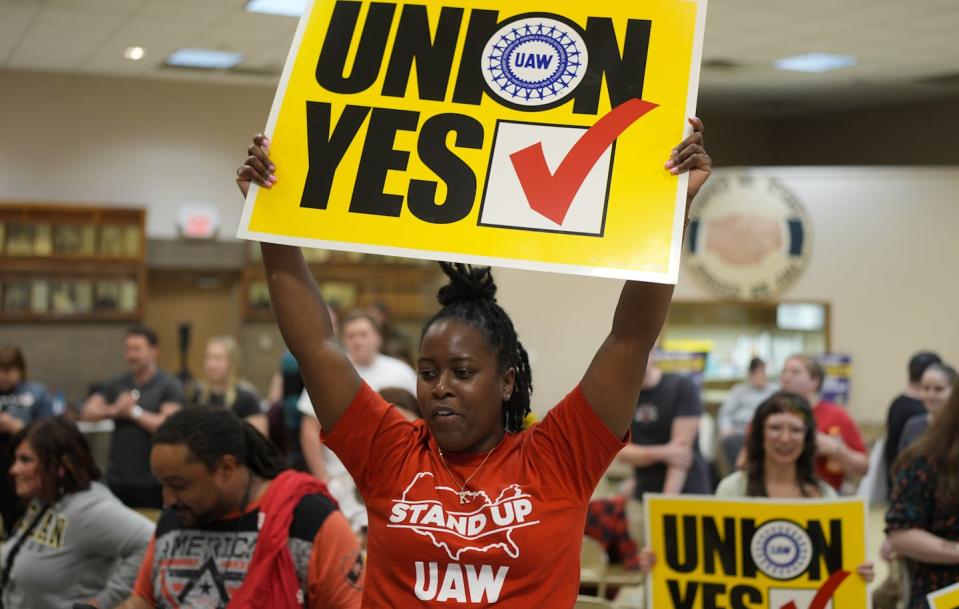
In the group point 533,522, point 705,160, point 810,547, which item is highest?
point 705,160

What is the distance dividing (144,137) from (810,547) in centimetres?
1039

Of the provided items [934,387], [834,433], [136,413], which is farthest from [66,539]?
[934,387]

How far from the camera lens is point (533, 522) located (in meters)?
1.85

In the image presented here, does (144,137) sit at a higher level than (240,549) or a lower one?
higher

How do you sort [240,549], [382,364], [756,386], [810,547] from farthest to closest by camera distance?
[756,386] → [382,364] → [810,547] → [240,549]

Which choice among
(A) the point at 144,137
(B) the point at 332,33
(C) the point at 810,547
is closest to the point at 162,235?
(A) the point at 144,137

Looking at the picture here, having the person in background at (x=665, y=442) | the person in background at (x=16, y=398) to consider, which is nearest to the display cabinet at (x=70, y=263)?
the person in background at (x=16, y=398)

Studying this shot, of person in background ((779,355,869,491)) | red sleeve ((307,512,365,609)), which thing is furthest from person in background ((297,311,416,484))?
red sleeve ((307,512,365,609))

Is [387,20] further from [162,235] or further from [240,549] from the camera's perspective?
[162,235]

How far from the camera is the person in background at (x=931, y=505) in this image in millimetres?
3396

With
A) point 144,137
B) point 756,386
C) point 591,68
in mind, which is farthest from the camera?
point 144,137

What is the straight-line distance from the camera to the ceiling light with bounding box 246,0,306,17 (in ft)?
29.6

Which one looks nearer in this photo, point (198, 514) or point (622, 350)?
point (622, 350)

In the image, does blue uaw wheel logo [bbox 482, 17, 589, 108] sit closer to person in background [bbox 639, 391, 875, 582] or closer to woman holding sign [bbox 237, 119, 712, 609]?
woman holding sign [bbox 237, 119, 712, 609]
